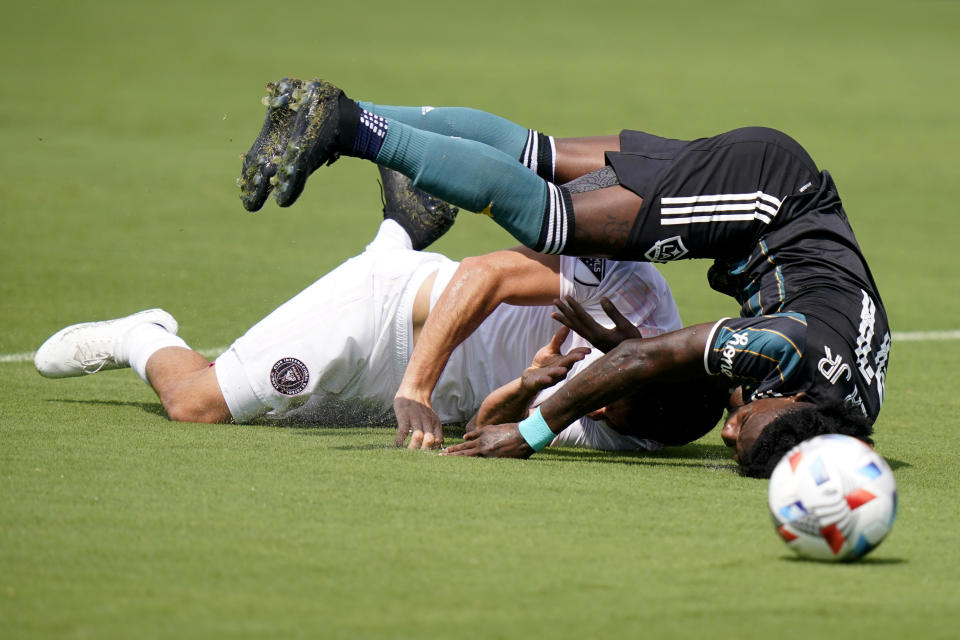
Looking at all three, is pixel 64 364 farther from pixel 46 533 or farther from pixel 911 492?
pixel 911 492

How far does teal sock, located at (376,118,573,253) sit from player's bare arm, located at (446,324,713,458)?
59cm

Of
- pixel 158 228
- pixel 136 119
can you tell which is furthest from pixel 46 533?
→ pixel 136 119

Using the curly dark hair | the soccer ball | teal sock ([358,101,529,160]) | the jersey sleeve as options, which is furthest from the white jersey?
the soccer ball

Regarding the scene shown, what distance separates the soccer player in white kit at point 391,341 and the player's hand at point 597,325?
249 mm

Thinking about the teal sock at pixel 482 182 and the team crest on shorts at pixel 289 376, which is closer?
the teal sock at pixel 482 182

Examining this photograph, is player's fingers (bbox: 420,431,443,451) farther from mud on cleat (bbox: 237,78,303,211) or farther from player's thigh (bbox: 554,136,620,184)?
player's thigh (bbox: 554,136,620,184)

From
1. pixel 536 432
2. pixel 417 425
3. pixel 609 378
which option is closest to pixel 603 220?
pixel 609 378

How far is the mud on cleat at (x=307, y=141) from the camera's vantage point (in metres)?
5.11

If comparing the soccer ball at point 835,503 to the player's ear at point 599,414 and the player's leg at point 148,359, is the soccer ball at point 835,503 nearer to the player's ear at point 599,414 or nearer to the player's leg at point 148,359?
the player's ear at point 599,414

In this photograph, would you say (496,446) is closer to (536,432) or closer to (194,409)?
(536,432)

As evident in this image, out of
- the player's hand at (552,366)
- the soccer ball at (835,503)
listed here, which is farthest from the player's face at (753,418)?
the soccer ball at (835,503)

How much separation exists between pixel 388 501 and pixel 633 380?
1.26 meters

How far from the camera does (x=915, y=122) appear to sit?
21625 millimetres

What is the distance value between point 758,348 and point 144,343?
3131 millimetres
